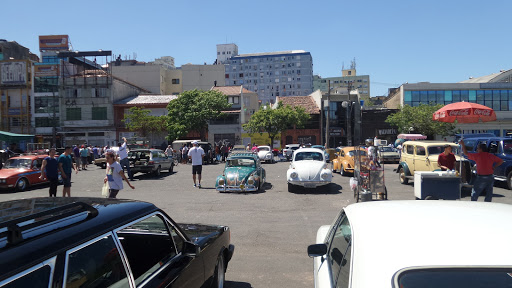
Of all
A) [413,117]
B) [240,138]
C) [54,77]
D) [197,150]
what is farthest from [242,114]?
[197,150]

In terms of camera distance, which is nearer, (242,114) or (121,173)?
(121,173)

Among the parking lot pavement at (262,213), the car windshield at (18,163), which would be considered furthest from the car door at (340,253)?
the car windshield at (18,163)

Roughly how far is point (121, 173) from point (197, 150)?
5.62m

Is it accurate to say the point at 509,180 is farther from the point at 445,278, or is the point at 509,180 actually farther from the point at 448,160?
the point at 445,278

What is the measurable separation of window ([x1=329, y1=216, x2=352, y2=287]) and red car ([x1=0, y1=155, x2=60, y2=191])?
51.7ft

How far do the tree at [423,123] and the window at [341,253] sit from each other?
127ft

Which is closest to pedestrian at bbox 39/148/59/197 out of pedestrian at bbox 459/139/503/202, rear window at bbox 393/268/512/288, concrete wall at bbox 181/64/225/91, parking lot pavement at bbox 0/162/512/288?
parking lot pavement at bbox 0/162/512/288

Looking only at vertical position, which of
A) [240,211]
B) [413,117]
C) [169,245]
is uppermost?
[413,117]

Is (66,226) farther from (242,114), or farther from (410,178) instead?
(242,114)

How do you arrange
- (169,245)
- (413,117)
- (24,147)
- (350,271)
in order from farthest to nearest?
1. (24,147)
2. (413,117)
3. (169,245)
4. (350,271)

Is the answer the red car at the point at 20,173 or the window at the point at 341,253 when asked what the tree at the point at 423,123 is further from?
the window at the point at 341,253

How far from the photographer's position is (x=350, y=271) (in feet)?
7.33

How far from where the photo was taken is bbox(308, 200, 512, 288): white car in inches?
75.3

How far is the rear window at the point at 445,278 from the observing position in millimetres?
1896
